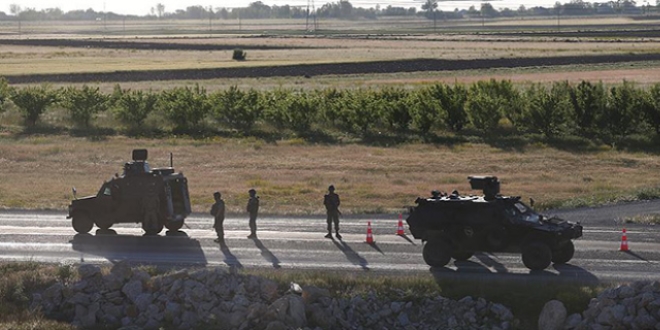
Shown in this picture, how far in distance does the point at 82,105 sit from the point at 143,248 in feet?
126

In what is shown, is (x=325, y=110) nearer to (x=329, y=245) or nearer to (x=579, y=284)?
(x=329, y=245)

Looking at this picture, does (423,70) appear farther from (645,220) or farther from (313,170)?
(645,220)

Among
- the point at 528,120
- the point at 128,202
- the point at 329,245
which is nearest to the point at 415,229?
the point at 329,245

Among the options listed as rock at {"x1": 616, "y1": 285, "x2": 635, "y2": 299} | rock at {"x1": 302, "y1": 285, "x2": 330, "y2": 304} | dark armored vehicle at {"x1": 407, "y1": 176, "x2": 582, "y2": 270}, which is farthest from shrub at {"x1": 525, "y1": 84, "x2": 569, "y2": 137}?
rock at {"x1": 302, "y1": 285, "x2": 330, "y2": 304}

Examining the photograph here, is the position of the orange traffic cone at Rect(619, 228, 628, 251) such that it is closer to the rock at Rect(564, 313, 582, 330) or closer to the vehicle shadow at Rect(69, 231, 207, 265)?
the rock at Rect(564, 313, 582, 330)

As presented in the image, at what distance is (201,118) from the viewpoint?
216 feet

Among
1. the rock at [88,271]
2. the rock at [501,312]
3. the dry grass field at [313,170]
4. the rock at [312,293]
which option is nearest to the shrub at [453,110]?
the dry grass field at [313,170]

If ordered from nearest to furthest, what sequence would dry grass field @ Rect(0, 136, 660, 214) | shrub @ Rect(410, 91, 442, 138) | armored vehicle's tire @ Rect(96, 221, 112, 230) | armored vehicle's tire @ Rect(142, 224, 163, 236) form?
1. armored vehicle's tire @ Rect(142, 224, 163, 236)
2. armored vehicle's tire @ Rect(96, 221, 112, 230)
3. dry grass field @ Rect(0, 136, 660, 214)
4. shrub @ Rect(410, 91, 442, 138)

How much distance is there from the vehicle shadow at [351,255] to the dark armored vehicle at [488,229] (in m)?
1.64

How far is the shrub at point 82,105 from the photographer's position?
65688 mm

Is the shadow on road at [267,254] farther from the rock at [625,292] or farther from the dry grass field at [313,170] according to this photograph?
the rock at [625,292]

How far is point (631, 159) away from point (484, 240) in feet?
93.9

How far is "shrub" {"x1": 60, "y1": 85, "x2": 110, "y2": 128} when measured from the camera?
65688 mm

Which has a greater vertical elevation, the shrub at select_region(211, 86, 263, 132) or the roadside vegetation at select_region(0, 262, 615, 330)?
the shrub at select_region(211, 86, 263, 132)
